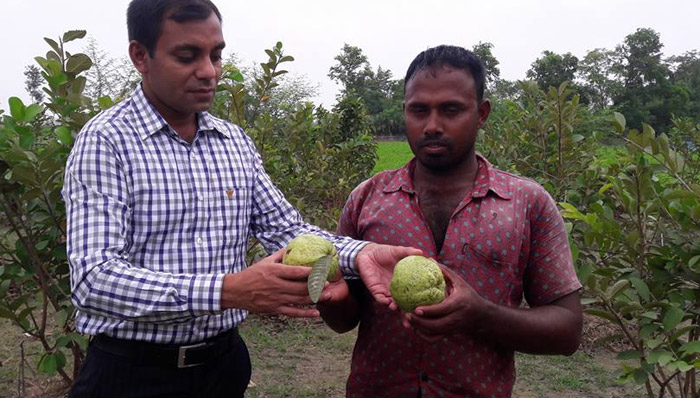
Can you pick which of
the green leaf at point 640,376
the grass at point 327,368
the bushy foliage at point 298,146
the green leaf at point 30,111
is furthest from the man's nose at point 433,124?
the grass at point 327,368

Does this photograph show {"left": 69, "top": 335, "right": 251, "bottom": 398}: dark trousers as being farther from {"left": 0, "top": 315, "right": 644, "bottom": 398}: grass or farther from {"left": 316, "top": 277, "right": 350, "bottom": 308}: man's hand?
{"left": 0, "top": 315, "right": 644, "bottom": 398}: grass

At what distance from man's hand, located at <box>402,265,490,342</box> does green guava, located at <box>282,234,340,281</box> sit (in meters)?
0.27

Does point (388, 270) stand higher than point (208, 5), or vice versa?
point (208, 5)

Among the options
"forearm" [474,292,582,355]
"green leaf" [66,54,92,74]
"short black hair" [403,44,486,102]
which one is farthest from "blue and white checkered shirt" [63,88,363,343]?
"green leaf" [66,54,92,74]

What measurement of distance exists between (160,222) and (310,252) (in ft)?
1.29

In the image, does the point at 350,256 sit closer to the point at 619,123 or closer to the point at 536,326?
the point at 536,326

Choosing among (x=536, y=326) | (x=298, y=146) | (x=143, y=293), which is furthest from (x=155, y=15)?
(x=298, y=146)

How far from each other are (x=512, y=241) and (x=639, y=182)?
0.79 m

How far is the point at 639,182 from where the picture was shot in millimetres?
2018

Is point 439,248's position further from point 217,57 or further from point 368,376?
point 217,57

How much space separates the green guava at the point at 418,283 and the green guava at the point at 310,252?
0.20 metres

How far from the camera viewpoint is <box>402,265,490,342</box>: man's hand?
52.7 inches

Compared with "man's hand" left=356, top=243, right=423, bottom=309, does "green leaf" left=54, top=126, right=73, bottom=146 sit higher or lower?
higher

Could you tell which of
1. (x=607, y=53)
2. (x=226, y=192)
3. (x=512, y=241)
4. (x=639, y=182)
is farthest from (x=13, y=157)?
(x=607, y=53)
